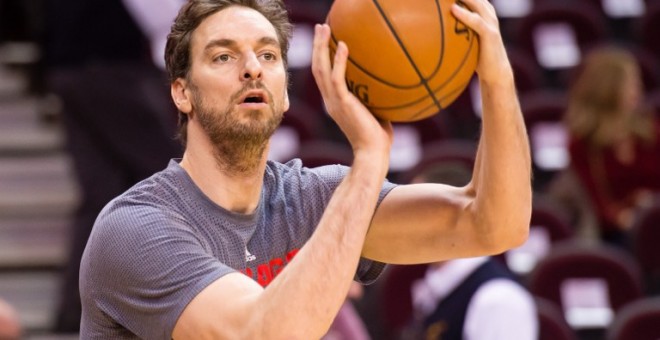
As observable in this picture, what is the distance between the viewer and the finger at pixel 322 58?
8.82 feet

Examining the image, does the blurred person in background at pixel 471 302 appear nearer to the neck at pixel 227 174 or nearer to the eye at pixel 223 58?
the neck at pixel 227 174

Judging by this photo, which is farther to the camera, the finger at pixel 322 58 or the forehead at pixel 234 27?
the forehead at pixel 234 27

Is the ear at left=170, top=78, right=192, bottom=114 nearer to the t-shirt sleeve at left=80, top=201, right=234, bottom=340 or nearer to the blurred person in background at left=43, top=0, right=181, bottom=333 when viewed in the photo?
the t-shirt sleeve at left=80, top=201, right=234, bottom=340

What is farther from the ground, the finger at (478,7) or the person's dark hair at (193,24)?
the finger at (478,7)

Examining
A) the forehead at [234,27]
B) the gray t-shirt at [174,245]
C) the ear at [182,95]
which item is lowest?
the gray t-shirt at [174,245]

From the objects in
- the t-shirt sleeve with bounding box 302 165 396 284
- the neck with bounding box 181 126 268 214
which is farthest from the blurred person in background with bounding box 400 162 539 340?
the neck with bounding box 181 126 268 214

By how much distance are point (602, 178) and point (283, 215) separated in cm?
412

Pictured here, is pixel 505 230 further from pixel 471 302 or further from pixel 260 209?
pixel 471 302

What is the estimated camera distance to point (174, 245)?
9.16 ft

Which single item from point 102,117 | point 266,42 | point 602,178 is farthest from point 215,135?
point 602,178

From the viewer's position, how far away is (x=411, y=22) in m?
2.70

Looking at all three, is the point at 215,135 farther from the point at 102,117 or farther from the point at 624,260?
the point at 624,260

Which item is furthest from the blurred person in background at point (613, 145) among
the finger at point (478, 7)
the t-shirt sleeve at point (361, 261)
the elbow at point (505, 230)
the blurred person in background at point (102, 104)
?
the finger at point (478, 7)

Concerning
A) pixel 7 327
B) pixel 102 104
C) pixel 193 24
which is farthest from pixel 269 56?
pixel 102 104
